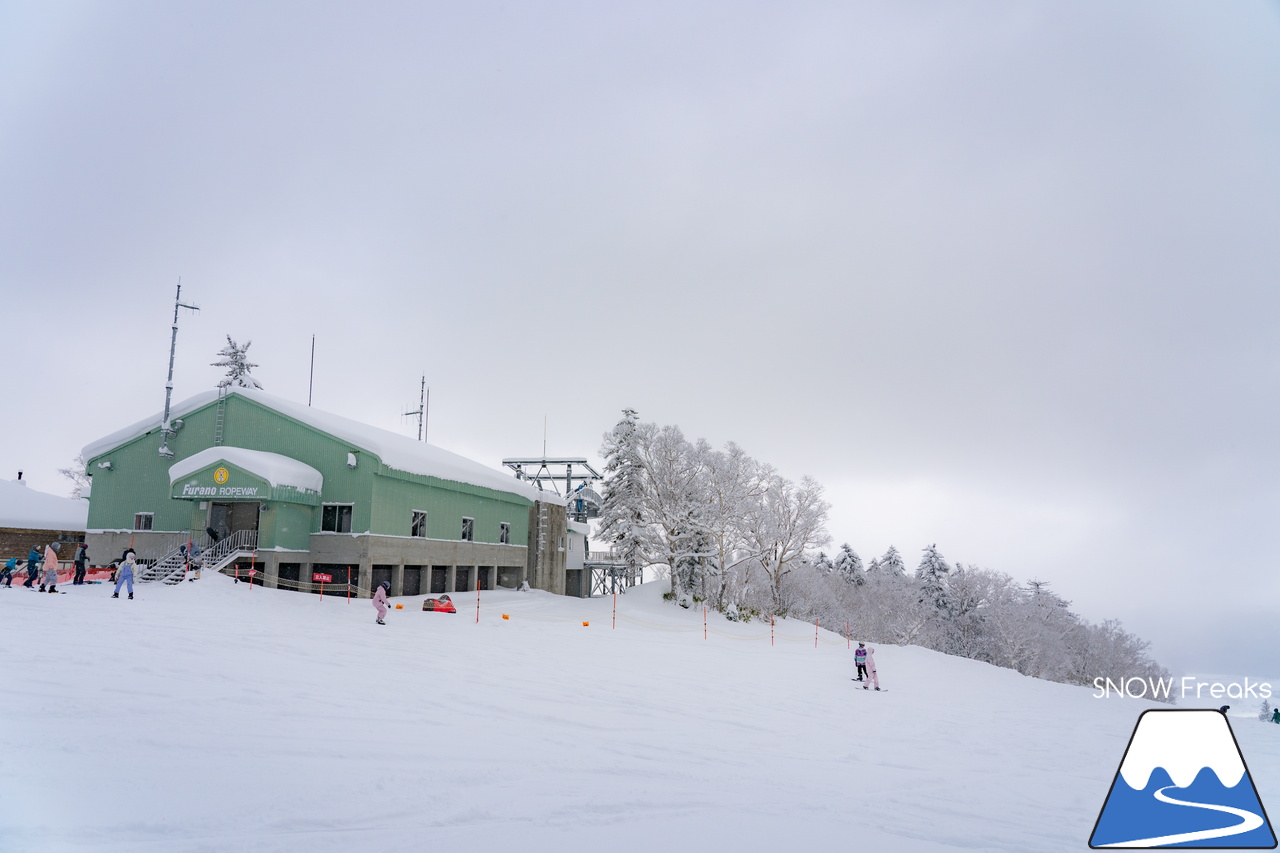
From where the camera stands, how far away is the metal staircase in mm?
29781

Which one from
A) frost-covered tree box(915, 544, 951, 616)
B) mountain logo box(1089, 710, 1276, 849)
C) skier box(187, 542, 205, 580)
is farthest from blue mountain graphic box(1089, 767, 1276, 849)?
frost-covered tree box(915, 544, 951, 616)

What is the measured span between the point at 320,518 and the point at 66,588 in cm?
957

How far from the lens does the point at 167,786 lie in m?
7.51

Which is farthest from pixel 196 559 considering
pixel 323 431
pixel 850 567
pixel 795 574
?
pixel 850 567

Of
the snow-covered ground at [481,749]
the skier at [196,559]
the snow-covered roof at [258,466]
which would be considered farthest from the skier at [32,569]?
the snow-covered roof at [258,466]

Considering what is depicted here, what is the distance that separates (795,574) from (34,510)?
6295cm

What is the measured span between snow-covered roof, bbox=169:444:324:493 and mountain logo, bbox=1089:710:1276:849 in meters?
31.7

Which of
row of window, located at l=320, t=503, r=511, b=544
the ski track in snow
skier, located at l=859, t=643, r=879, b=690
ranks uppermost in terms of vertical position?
row of window, located at l=320, t=503, r=511, b=544

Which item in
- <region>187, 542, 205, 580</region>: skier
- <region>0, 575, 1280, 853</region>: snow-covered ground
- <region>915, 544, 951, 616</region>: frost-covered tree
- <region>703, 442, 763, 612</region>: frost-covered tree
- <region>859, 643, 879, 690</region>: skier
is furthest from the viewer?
<region>915, 544, 951, 616</region>: frost-covered tree

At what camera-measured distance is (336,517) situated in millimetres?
33875

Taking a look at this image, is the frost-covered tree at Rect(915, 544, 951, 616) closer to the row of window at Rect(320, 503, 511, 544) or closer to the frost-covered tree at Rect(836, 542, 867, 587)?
the frost-covered tree at Rect(836, 542, 867, 587)

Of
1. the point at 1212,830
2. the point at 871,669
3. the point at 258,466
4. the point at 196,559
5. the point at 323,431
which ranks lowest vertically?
the point at 871,669

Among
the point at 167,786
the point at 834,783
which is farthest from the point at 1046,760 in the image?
the point at 167,786

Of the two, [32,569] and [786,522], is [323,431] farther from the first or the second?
[786,522]
